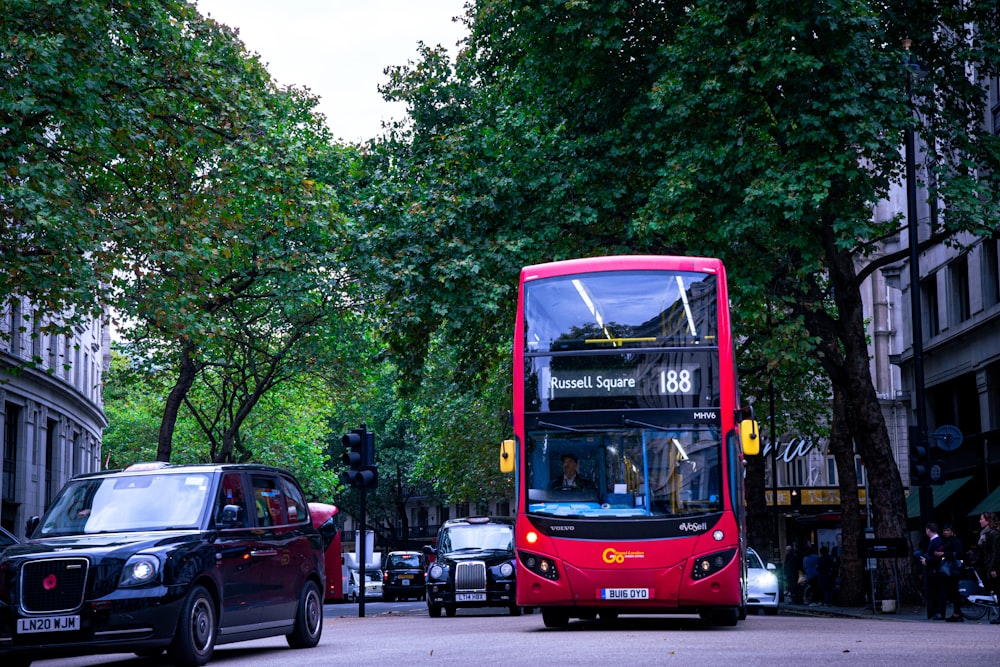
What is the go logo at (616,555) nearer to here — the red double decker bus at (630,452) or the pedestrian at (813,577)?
the red double decker bus at (630,452)

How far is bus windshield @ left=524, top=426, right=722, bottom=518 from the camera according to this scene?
1680cm

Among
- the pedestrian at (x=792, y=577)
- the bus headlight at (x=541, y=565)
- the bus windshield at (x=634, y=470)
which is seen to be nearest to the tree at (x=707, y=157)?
the bus windshield at (x=634, y=470)

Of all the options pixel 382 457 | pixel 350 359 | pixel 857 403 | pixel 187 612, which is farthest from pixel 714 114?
pixel 382 457

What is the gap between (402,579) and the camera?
188ft

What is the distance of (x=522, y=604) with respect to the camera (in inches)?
677

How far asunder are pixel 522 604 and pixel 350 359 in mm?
24089

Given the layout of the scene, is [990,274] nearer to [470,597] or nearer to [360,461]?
[470,597]

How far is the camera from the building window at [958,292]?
37469 millimetres

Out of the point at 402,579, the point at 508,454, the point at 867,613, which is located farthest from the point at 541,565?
the point at 402,579

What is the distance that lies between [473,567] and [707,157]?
9129 mm

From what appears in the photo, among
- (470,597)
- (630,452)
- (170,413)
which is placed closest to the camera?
(630,452)

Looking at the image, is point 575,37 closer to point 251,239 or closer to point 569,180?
point 569,180

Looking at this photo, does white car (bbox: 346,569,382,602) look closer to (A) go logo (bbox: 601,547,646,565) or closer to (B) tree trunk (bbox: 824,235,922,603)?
(B) tree trunk (bbox: 824,235,922,603)

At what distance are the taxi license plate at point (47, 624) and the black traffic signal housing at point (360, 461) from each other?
13.8 meters
